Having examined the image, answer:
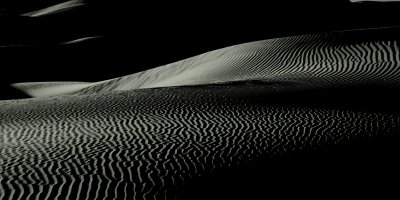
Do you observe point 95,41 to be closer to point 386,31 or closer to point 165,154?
point 386,31

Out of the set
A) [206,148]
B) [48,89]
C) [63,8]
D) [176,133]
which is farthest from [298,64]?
[63,8]

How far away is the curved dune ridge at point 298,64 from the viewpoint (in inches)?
272

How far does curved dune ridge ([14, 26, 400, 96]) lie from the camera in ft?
22.6

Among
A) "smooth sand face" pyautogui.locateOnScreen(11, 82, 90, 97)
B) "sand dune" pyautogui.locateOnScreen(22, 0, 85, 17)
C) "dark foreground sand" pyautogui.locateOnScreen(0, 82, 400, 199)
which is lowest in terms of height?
"dark foreground sand" pyautogui.locateOnScreen(0, 82, 400, 199)

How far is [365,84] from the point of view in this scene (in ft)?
→ 19.0

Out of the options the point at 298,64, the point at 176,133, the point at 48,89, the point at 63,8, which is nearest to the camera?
the point at 176,133

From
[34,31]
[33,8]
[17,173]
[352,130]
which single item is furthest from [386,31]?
[33,8]

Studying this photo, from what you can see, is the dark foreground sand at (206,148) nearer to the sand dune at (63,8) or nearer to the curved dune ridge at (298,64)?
the curved dune ridge at (298,64)

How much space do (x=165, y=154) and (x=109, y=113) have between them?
5.46ft

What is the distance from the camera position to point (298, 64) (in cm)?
827

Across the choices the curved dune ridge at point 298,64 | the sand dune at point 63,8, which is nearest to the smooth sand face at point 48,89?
the curved dune ridge at point 298,64

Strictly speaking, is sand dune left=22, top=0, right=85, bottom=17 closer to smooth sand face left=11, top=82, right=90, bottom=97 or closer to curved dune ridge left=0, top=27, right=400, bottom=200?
smooth sand face left=11, top=82, right=90, bottom=97

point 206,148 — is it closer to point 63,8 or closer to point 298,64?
point 298,64

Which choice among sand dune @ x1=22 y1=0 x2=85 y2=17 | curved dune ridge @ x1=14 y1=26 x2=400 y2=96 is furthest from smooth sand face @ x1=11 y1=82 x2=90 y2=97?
sand dune @ x1=22 y1=0 x2=85 y2=17
